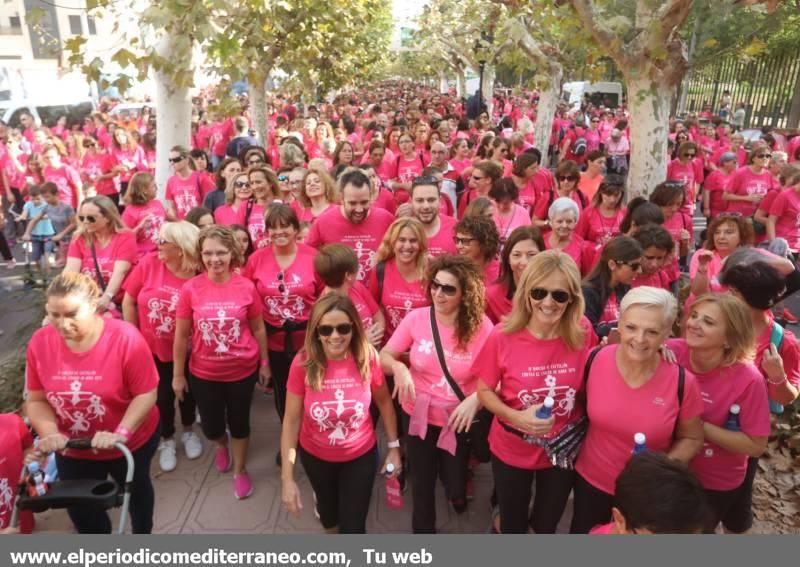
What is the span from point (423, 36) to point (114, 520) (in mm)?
30692

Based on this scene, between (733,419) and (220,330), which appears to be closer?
(733,419)

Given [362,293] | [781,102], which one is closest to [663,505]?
[362,293]

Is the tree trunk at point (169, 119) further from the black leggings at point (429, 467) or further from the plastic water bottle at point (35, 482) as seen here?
the black leggings at point (429, 467)

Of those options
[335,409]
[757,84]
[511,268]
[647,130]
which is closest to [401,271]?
[511,268]

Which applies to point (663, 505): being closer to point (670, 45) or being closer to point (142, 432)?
point (142, 432)

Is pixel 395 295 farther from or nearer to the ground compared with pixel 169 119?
nearer to the ground

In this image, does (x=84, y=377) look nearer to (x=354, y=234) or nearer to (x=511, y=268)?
(x=354, y=234)

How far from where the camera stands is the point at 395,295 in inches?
144

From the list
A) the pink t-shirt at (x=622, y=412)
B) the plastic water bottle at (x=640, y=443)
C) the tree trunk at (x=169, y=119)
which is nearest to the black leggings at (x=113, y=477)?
the pink t-shirt at (x=622, y=412)

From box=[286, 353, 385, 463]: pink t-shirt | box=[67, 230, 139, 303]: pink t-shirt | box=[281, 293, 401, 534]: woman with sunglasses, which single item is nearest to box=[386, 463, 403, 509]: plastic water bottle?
box=[281, 293, 401, 534]: woman with sunglasses

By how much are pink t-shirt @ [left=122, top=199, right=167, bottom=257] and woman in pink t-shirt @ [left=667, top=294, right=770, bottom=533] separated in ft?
14.4

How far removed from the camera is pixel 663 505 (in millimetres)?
1807

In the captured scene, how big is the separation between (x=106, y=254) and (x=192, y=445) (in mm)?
1574

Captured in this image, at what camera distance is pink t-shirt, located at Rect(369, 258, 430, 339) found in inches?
141
